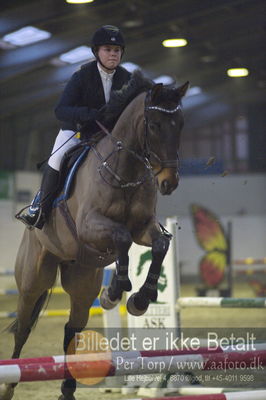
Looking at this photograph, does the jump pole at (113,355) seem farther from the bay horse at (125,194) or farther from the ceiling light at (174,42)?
the ceiling light at (174,42)

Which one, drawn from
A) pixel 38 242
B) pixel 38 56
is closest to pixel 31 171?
Result: pixel 38 56

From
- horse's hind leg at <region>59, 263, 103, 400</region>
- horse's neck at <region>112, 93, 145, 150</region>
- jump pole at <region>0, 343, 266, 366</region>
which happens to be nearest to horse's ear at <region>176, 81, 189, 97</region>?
horse's neck at <region>112, 93, 145, 150</region>

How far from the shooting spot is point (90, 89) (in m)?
4.10

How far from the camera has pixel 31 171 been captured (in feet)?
44.2

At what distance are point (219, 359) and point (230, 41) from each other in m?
7.46

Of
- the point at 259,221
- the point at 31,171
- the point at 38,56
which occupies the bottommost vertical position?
the point at 259,221

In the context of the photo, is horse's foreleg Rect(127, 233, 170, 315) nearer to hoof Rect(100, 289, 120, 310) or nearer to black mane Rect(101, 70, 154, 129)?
hoof Rect(100, 289, 120, 310)

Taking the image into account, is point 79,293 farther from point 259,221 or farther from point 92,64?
point 259,221

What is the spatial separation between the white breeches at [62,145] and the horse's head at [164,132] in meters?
0.87

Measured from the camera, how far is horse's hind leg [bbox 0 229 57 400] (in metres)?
4.60

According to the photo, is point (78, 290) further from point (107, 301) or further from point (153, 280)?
point (153, 280)

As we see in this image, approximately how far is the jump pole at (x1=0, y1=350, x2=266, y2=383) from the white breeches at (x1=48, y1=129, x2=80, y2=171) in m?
1.47

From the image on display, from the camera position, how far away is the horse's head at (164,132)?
3.43 meters

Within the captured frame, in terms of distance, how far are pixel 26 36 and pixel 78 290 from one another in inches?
221
